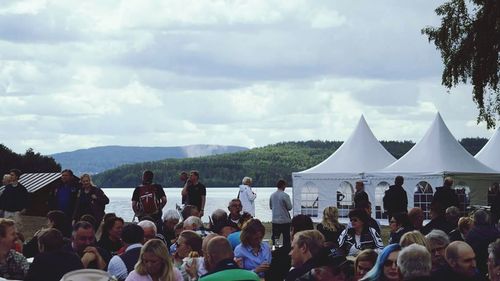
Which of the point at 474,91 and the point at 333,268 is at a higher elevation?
the point at 474,91

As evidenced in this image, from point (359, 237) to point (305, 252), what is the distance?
3.50 meters

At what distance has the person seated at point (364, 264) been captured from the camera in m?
8.30

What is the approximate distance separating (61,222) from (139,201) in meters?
5.51

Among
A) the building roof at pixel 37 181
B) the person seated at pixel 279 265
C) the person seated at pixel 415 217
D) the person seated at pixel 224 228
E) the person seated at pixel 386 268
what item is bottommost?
the person seated at pixel 279 265

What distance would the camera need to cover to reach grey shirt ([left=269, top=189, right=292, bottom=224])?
750 inches

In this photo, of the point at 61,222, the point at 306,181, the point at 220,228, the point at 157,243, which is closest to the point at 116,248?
the point at 61,222

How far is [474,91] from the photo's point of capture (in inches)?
1128

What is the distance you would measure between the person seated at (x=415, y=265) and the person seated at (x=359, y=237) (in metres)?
4.28

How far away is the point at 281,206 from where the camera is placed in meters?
19.1

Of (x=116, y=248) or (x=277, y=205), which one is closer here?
(x=116, y=248)

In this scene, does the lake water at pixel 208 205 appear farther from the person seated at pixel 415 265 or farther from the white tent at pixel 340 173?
the person seated at pixel 415 265

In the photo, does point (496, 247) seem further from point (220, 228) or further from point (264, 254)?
point (220, 228)

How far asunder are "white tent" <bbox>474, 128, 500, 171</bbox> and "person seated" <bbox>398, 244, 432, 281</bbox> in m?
27.6

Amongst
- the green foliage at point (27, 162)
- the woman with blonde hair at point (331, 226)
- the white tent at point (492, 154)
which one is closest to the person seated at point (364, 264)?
→ the woman with blonde hair at point (331, 226)
